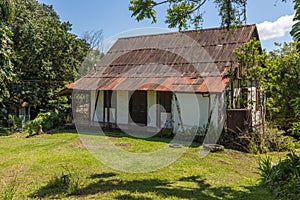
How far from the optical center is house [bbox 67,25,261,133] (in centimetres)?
1177

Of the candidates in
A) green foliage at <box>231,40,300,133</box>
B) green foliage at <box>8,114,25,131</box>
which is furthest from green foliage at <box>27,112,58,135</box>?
green foliage at <box>231,40,300,133</box>

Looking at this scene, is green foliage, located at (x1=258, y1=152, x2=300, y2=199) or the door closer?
green foliage, located at (x1=258, y1=152, x2=300, y2=199)

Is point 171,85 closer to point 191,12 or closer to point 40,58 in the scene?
point 191,12

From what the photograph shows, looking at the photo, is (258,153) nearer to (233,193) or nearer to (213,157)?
(213,157)

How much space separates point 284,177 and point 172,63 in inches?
366

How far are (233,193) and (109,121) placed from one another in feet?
34.5

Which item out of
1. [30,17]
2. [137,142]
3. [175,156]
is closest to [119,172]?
[175,156]

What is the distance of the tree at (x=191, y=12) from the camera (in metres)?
6.78

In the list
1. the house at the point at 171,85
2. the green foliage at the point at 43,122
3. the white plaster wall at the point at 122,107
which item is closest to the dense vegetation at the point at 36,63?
the green foliage at the point at 43,122

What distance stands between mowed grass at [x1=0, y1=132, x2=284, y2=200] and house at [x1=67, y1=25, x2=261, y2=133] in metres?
2.26

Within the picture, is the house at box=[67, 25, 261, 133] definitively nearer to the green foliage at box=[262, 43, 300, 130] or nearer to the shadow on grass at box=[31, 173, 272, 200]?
the green foliage at box=[262, 43, 300, 130]

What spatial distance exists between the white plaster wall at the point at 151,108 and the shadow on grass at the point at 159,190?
286 inches

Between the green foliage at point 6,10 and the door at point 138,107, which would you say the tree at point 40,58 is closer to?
the green foliage at point 6,10

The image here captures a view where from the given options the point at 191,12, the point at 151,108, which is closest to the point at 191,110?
the point at 151,108
